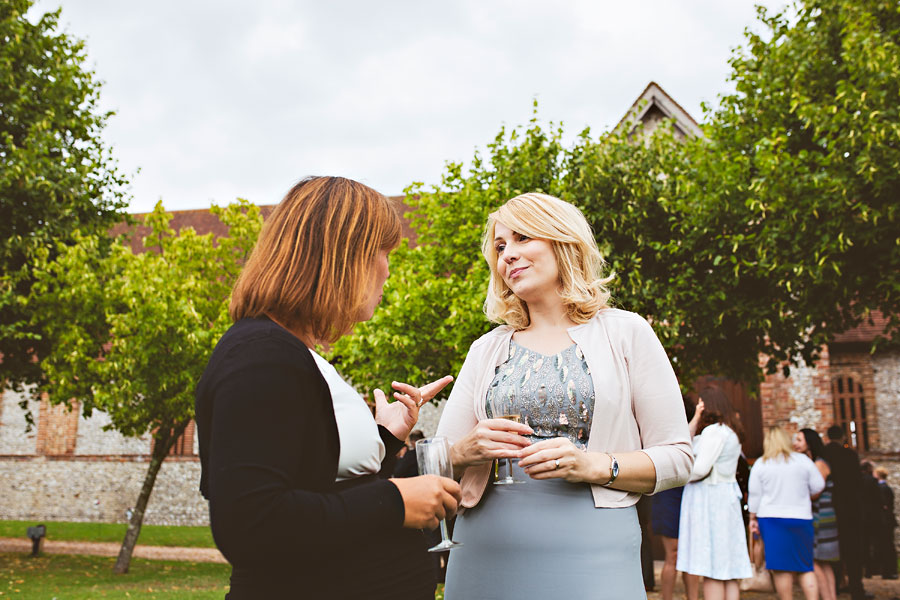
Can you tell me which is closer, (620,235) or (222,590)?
(222,590)

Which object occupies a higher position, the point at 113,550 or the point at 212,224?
the point at 212,224

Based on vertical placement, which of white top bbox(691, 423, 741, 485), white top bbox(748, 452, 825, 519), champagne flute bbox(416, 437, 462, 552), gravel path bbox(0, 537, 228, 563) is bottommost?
gravel path bbox(0, 537, 228, 563)

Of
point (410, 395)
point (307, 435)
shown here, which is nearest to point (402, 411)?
point (410, 395)

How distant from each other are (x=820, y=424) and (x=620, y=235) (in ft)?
37.0

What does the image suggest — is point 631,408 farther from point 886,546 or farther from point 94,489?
point 94,489

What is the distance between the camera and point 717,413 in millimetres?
7359

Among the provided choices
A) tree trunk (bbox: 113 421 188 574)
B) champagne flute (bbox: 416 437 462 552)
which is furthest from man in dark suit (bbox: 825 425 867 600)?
tree trunk (bbox: 113 421 188 574)

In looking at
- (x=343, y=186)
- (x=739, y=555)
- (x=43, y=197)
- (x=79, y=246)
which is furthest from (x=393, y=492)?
(x=43, y=197)

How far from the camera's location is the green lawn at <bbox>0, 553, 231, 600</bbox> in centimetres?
998

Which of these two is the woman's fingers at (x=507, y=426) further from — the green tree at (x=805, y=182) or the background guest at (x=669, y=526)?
the green tree at (x=805, y=182)

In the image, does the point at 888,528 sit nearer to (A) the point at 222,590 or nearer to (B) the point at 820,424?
(B) the point at 820,424

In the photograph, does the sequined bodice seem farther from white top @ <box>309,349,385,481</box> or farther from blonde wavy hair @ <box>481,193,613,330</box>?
white top @ <box>309,349,385,481</box>

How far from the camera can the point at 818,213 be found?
9414 mm

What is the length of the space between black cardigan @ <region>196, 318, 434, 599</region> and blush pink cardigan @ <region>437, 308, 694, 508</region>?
0.84 metres
